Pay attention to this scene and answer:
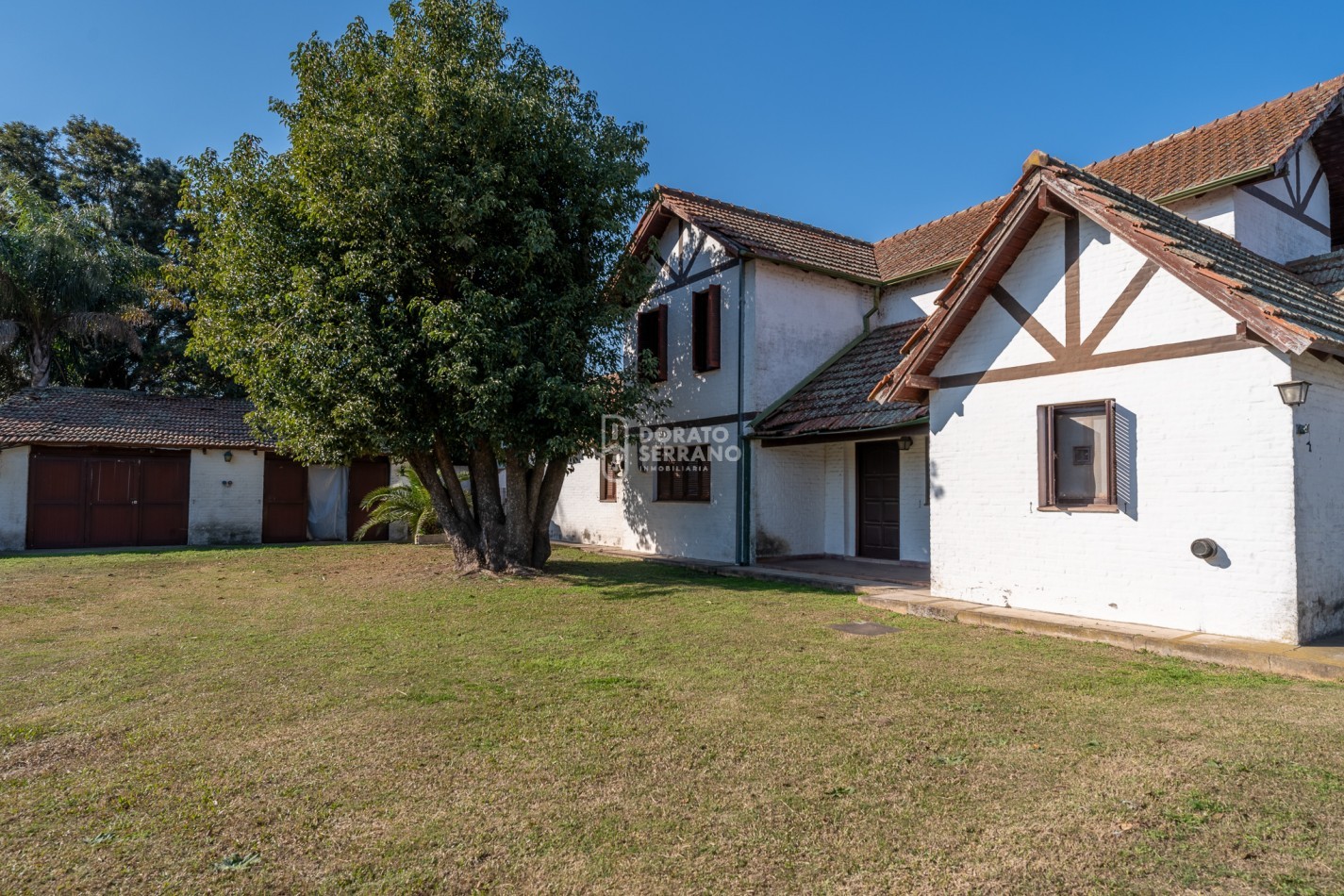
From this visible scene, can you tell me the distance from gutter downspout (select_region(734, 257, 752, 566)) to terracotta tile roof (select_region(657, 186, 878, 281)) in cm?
73

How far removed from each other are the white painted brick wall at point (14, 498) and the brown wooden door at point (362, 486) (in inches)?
271

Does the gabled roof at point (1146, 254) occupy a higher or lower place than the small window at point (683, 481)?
higher

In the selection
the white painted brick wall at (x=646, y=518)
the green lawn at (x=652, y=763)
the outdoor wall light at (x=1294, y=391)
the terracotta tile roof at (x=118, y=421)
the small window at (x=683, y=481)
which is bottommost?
the green lawn at (x=652, y=763)

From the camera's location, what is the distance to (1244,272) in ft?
26.0

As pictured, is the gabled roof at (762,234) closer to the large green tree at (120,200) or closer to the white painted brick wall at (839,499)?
the white painted brick wall at (839,499)

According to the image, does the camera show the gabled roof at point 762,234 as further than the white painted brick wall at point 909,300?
No

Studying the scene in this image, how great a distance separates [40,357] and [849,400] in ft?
77.6

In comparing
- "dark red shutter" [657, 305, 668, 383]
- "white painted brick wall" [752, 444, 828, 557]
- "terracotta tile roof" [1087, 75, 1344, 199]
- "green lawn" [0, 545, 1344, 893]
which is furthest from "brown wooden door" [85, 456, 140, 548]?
"terracotta tile roof" [1087, 75, 1344, 199]

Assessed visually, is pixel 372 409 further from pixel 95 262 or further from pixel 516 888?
pixel 95 262

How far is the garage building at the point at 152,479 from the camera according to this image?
18.1 meters

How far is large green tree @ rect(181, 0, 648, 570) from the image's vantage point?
1107 cm

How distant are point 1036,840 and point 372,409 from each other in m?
9.83

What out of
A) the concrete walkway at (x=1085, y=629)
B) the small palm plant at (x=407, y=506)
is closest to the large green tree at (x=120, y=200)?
the small palm plant at (x=407, y=506)

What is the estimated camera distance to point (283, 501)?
2078 cm
